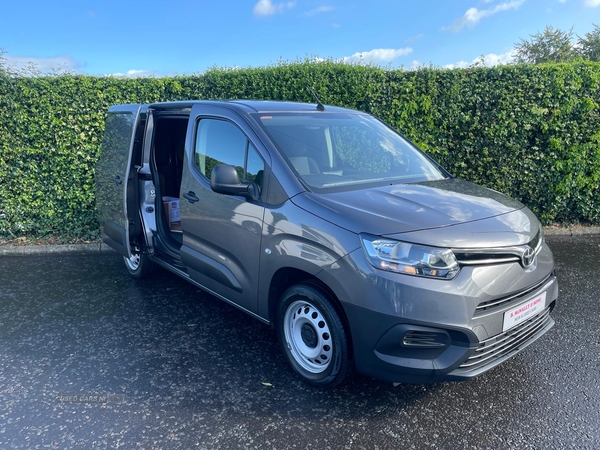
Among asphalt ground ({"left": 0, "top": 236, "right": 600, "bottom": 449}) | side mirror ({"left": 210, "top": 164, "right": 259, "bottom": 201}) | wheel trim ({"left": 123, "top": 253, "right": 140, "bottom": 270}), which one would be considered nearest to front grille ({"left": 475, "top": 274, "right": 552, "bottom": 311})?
asphalt ground ({"left": 0, "top": 236, "right": 600, "bottom": 449})

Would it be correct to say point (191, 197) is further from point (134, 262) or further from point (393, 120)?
point (393, 120)

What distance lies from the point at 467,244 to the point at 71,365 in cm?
305

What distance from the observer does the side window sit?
11.1 ft

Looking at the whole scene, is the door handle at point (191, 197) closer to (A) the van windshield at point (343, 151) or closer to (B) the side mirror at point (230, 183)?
(B) the side mirror at point (230, 183)

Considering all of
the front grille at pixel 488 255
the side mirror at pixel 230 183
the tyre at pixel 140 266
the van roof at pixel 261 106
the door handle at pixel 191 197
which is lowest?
the tyre at pixel 140 266

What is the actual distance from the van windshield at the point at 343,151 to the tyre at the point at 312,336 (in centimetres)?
78

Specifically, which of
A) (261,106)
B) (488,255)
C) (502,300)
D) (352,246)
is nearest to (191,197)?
(261,106)

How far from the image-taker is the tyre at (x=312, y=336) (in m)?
2.81

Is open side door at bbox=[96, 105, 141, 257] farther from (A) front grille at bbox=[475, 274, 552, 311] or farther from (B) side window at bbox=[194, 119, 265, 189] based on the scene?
(A) front grille at bbox=[475, 274, 552, 311]

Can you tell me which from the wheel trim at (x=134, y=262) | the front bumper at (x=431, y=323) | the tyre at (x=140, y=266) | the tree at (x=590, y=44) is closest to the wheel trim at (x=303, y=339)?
the front bumper at (x=431, y=323)

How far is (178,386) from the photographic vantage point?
3139mm

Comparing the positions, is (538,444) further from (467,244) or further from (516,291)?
(467,244)

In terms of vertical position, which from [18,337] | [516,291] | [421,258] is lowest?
[18,337]

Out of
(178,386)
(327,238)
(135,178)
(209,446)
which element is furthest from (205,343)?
(135,178)
